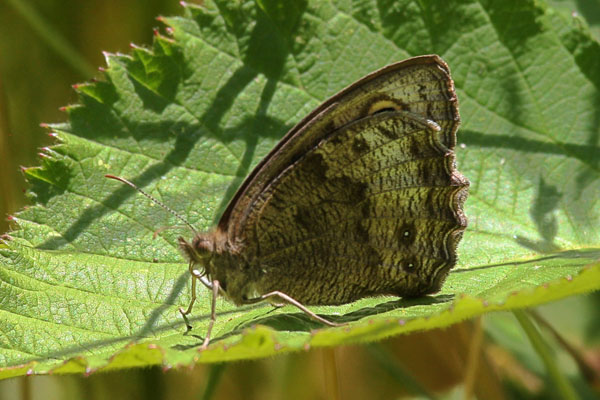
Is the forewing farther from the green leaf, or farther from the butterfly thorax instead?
the green leaf

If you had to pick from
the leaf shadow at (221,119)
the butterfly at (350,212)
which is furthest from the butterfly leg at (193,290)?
the leaf shadow at (221,119)

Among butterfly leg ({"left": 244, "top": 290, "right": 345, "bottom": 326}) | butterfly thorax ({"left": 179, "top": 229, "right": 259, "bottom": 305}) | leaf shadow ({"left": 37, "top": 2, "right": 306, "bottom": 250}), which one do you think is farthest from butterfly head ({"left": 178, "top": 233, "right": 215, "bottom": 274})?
leaf shadow ({"left": 37, "top": 2, "right": 306, "bottom": 250})

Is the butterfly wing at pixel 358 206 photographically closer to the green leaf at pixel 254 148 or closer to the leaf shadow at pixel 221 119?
the green leaf at pixel 254 148

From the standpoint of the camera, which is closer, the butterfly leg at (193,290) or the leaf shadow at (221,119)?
the butterfly leg at (193,290)

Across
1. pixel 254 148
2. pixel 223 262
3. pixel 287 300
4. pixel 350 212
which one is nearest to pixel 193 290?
pixel 223 262

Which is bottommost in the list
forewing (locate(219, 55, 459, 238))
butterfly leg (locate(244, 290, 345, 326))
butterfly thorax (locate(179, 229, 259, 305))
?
butterfly leg (locate(244, 290, 345, 326))

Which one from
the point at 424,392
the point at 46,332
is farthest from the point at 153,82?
the point at 424,392
